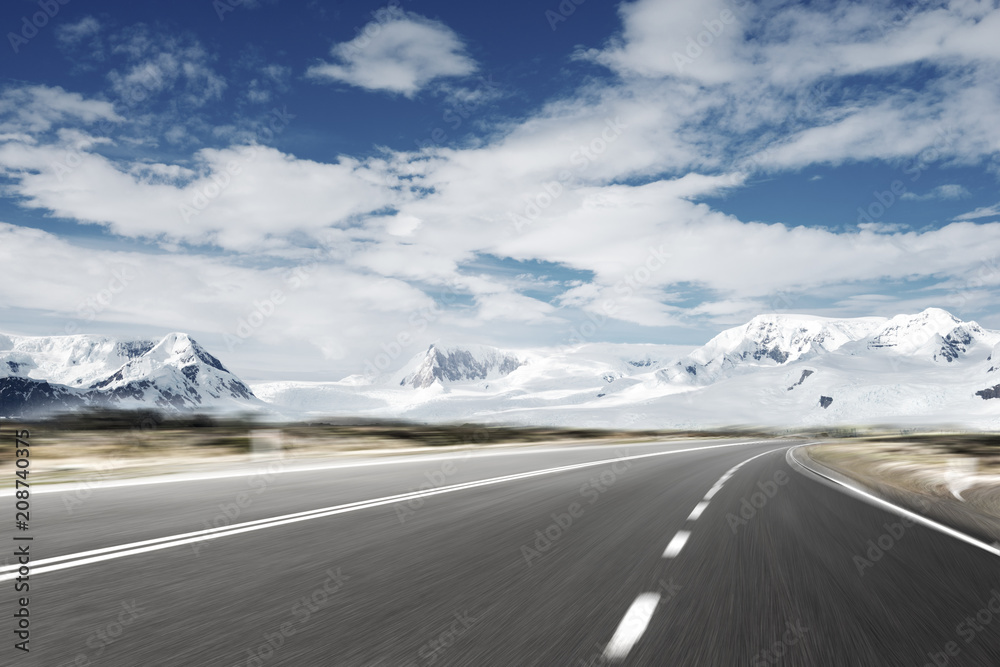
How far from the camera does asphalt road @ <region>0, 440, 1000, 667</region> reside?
415cm

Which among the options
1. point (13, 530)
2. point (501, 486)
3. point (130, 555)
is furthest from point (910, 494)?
point (13, 530)

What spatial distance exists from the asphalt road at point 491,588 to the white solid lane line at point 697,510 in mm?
113

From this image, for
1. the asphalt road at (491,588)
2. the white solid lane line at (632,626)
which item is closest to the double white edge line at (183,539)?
the asphalt road at (491,588)

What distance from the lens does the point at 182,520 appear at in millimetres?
9211

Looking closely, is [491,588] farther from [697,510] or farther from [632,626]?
[697,510]

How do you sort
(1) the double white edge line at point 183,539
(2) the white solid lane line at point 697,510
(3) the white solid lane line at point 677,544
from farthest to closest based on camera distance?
(2) the white solid lane line at point 697,510 < (3) the white solid lane line at point 677,544 < (1) the double white edge line at point 183,539

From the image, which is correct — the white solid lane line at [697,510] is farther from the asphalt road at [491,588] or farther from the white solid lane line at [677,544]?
the white solid lane line at [677,544]

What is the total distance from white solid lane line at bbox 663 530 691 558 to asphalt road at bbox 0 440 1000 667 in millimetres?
35

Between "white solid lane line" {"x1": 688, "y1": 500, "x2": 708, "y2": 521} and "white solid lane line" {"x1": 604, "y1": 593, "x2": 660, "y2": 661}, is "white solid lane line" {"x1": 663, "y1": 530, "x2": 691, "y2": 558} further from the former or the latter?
"white solid lane line" {"x1": 604, "y1": 593, "x2": 660, "y2": 661}

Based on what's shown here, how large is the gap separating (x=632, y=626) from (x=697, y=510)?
23.6ft

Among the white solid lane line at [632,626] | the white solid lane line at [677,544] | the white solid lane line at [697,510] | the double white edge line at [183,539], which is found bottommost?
the white solid lane line at [697,510]

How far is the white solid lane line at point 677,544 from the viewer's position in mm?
7366

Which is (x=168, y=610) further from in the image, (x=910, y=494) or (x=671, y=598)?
(x=910, y=494)

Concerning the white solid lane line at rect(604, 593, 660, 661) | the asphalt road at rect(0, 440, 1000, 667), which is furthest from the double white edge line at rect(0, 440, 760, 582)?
the white solid lane line at rect(604, 593, 660, 661)
